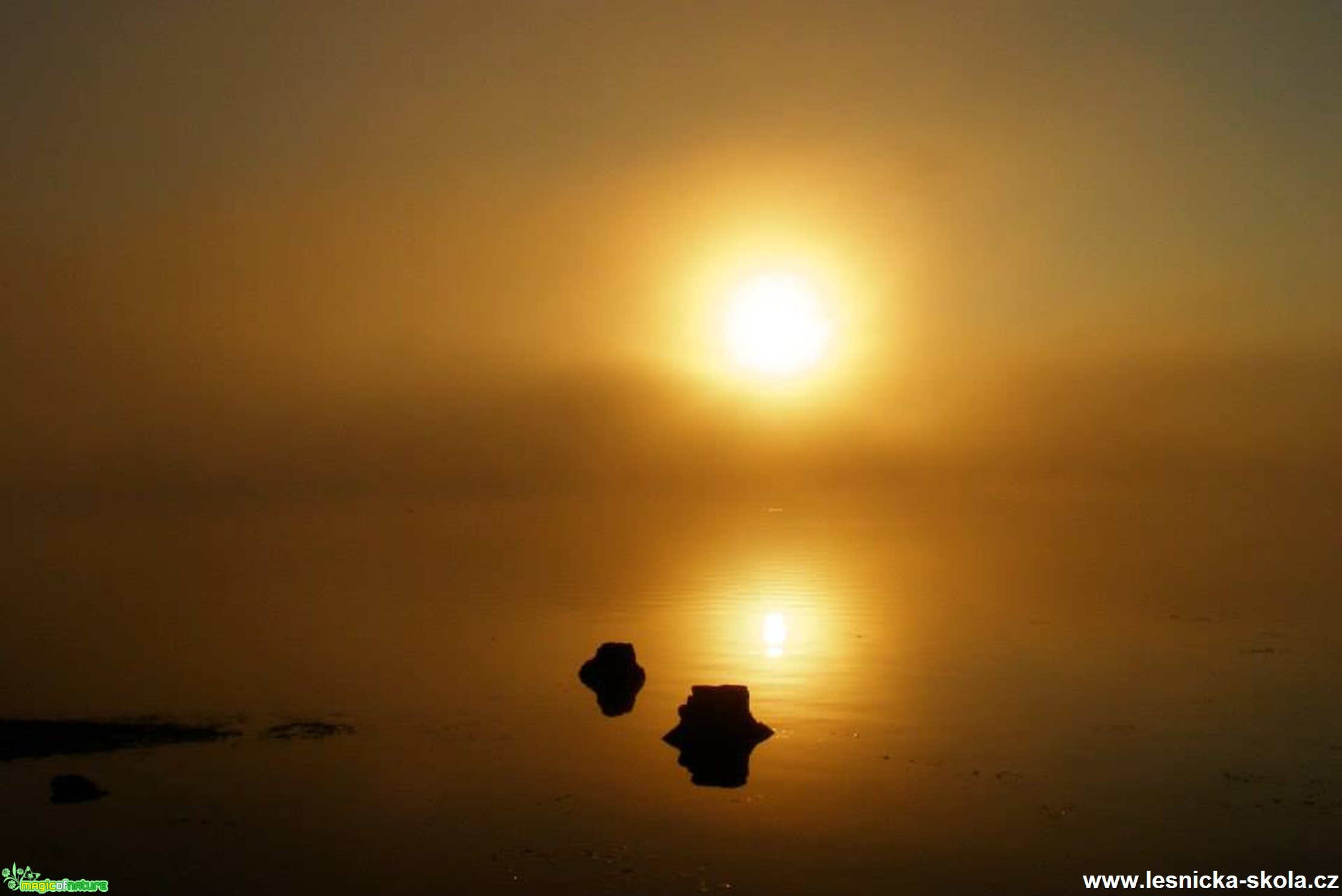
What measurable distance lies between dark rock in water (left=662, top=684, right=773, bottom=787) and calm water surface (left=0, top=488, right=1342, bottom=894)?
1010 millimetres

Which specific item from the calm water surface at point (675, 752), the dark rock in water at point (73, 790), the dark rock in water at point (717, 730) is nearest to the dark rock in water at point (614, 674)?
the calm water surface at point (675, 752)

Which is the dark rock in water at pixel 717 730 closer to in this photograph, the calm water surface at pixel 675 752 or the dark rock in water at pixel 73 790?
the calm water surface at pixel 675 752

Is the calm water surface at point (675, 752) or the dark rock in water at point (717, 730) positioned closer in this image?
the calm water surface at point (675, 752)

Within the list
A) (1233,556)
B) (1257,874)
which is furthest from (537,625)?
(1233,556)

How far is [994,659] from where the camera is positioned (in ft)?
218

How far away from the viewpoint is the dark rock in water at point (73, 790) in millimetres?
35000

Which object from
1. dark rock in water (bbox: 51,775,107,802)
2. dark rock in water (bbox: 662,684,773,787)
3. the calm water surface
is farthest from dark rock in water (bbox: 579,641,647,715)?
dark rock in water (bbox: 51,775,107,802)

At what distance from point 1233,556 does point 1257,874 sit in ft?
390

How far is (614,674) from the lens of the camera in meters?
56.7

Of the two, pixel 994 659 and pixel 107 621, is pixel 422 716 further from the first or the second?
pixel 107 621

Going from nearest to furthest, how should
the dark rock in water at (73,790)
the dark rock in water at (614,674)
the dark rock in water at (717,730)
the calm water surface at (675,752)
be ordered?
the calm water surface at (675,752) → the dark rock in water at (73,790) → the dark rock in water at (717,730) → the dark rock in water at (614,674)

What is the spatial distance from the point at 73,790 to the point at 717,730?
20.5m

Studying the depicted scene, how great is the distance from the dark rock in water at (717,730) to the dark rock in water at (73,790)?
18.0 metres

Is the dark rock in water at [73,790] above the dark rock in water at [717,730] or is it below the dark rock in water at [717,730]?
below
